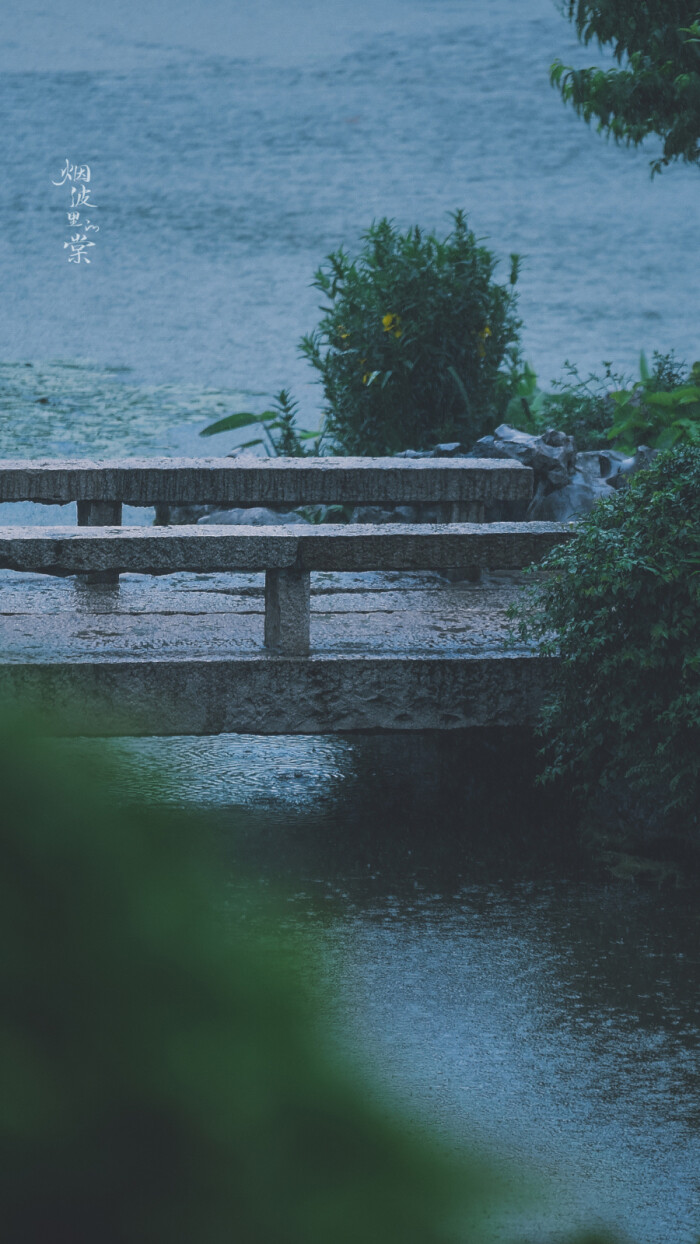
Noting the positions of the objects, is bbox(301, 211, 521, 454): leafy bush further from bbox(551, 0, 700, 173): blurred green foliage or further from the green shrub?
bbox(551, 0, 700, 173): blurred green foliage

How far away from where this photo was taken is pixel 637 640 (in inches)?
156

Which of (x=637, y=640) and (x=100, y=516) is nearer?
(x=637, y=640)

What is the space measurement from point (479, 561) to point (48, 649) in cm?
129

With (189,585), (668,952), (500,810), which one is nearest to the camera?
(668,952)

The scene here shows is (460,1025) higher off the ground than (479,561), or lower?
lower

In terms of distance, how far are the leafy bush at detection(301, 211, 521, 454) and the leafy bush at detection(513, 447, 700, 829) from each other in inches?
157

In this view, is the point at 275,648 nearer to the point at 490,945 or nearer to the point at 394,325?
the point at 490,945

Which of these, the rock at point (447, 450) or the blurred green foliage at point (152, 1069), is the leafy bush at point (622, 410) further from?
the blurred green foliage at point (152, 1069)

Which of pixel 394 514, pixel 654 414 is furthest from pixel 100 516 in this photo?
pixel 654 414

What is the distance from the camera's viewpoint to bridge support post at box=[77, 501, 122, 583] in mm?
5762

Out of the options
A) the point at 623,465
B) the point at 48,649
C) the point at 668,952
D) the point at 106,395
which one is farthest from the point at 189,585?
the point at 106,395

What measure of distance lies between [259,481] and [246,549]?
161 cm

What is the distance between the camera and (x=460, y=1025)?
328cm

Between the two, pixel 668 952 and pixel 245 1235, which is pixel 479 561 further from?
pixel 245 1235
